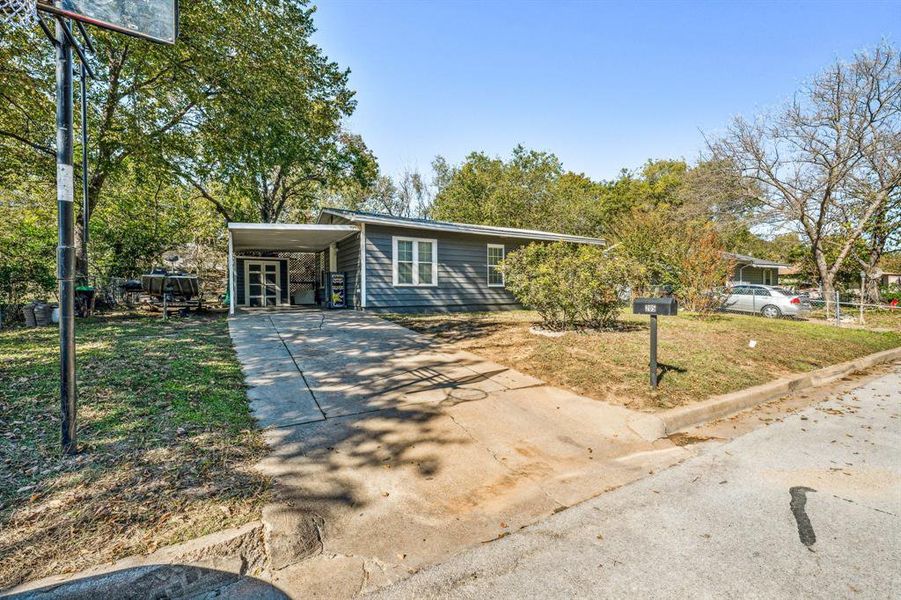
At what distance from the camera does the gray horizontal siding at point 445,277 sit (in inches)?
460

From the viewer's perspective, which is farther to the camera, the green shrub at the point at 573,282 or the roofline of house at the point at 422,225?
the roofline of house at the point at 422,225

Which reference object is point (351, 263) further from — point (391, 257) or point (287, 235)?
point (287, 235)

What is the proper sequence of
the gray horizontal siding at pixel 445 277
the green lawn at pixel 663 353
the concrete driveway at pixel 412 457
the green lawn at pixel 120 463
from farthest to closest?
1. the gray horizontal siding at pixel 445 277
2. the green lawn at pixel 663 353
3. the concrete driveway at pixel 412 457
4. the green lawn at pixel 120 463

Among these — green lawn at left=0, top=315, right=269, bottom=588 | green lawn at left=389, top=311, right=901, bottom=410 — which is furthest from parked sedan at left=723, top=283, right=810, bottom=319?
green lawn at left=0, top=315, right=269, bottom=588

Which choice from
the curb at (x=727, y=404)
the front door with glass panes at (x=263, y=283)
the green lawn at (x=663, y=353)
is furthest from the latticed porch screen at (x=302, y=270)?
the curb at (x=727, y=404)

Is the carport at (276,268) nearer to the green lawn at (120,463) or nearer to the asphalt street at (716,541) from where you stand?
the green lawn at (120,463)

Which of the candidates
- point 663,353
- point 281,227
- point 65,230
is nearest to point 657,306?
point 663,353

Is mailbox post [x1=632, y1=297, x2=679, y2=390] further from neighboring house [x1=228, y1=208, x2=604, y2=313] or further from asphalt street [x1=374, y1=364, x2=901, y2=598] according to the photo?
neighboring house [x1=228, y1=208, x2=604, y2=313]

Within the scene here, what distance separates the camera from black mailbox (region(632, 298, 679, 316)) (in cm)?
434

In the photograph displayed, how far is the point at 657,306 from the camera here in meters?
4.43

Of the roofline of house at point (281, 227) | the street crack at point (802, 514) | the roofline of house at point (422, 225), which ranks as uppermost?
the roofline of house at point (422, 225)

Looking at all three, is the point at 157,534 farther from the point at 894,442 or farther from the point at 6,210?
the point at 6,210

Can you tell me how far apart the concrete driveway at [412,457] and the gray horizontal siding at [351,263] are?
6.45 m

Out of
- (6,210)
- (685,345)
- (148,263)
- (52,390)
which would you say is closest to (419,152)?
(148,263)
